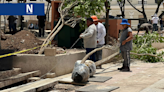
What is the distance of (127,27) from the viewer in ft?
30.2

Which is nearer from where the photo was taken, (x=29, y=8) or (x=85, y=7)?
(x=29, y=8)

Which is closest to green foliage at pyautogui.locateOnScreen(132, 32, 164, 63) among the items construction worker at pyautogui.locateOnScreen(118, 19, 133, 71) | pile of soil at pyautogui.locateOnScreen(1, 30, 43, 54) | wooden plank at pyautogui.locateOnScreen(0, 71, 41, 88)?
construction worker at pyautogui.locateOnScreen(118, 19, 133, 71)

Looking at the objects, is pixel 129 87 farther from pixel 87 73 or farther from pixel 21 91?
pixel 21 91

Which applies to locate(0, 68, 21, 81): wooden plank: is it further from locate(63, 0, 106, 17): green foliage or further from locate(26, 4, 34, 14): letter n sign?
locate(63, 0, 106, 17): green foliage

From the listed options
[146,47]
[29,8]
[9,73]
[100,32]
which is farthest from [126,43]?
[29,8]

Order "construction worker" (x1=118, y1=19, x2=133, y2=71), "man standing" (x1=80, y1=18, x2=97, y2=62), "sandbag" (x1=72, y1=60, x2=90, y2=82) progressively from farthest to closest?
"construction worker" (x1=118, y1=19, x2=133, y2=71)
"man standing" (x1=80, y1=18, x2=97, y2=62)
"sandbag" (x1=72, y1=60, x2=90, y2=82)

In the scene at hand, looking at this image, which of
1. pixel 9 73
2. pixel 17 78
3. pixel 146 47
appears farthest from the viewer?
pixel 146 47

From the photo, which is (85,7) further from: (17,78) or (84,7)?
(17,78)

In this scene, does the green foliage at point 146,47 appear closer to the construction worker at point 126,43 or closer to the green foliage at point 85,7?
the construction worker at point 126,43

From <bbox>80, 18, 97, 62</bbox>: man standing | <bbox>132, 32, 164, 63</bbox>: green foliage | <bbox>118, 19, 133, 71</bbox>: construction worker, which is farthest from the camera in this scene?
<bbox>132, 32, 164, 63</bbox>: green foliage

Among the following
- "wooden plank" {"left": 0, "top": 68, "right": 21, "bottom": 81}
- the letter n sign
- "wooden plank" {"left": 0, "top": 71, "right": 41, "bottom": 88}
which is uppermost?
the letter n sign

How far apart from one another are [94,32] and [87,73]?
6.32 ft

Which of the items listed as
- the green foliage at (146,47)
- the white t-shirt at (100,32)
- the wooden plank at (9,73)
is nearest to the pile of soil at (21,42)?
the wooden plank at (9,73)

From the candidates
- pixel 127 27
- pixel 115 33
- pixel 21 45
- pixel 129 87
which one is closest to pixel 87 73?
pixel 129 87
